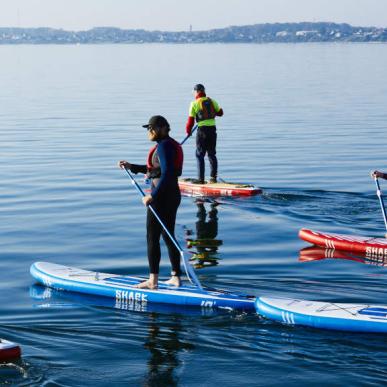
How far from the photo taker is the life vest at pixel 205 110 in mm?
18547

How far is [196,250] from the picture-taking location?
14008 millimetres

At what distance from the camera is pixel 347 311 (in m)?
9.81

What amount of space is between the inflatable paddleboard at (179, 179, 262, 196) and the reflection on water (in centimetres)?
59

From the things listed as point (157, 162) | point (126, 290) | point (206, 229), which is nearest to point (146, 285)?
point (126, 290)

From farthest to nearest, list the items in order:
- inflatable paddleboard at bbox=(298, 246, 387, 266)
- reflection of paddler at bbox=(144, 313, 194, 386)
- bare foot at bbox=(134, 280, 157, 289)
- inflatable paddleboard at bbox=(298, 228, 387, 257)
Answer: inflatable paddleboard at bbox=(298, 228, 387, 257) → inflatable paddleboard at bbox=(298, 246, 387, 266) → bare foot at bbox=(134, 280, 157, 289) → reflection of paddler at bbox=(144, 313, 194, 386)

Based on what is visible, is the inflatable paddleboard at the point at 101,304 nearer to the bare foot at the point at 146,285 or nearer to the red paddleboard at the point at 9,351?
the bare foot at the point at 146,285

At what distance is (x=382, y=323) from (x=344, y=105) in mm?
33845

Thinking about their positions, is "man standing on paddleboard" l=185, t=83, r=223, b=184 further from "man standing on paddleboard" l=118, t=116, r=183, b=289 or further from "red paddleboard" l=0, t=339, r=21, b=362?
"red paddleboard" l=0, t=339, r=21, b=362

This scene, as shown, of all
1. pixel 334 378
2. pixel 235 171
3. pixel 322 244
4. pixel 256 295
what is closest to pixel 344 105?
pixel 235 171

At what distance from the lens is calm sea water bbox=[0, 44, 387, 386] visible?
28.6 ft

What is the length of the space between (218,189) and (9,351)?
34.5 ft

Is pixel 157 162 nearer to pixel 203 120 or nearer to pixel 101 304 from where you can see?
pixel 101 304

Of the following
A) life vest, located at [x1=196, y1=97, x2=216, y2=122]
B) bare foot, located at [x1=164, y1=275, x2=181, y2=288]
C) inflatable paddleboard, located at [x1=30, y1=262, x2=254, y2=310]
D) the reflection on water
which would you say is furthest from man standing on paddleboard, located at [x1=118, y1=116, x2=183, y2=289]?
life vest, located at [x1=196, y1=97, x2=216, y2=122]

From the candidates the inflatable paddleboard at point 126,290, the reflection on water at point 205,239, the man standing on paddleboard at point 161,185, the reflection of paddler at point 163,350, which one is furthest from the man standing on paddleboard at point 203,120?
the reflection of paddler at point 163,350
